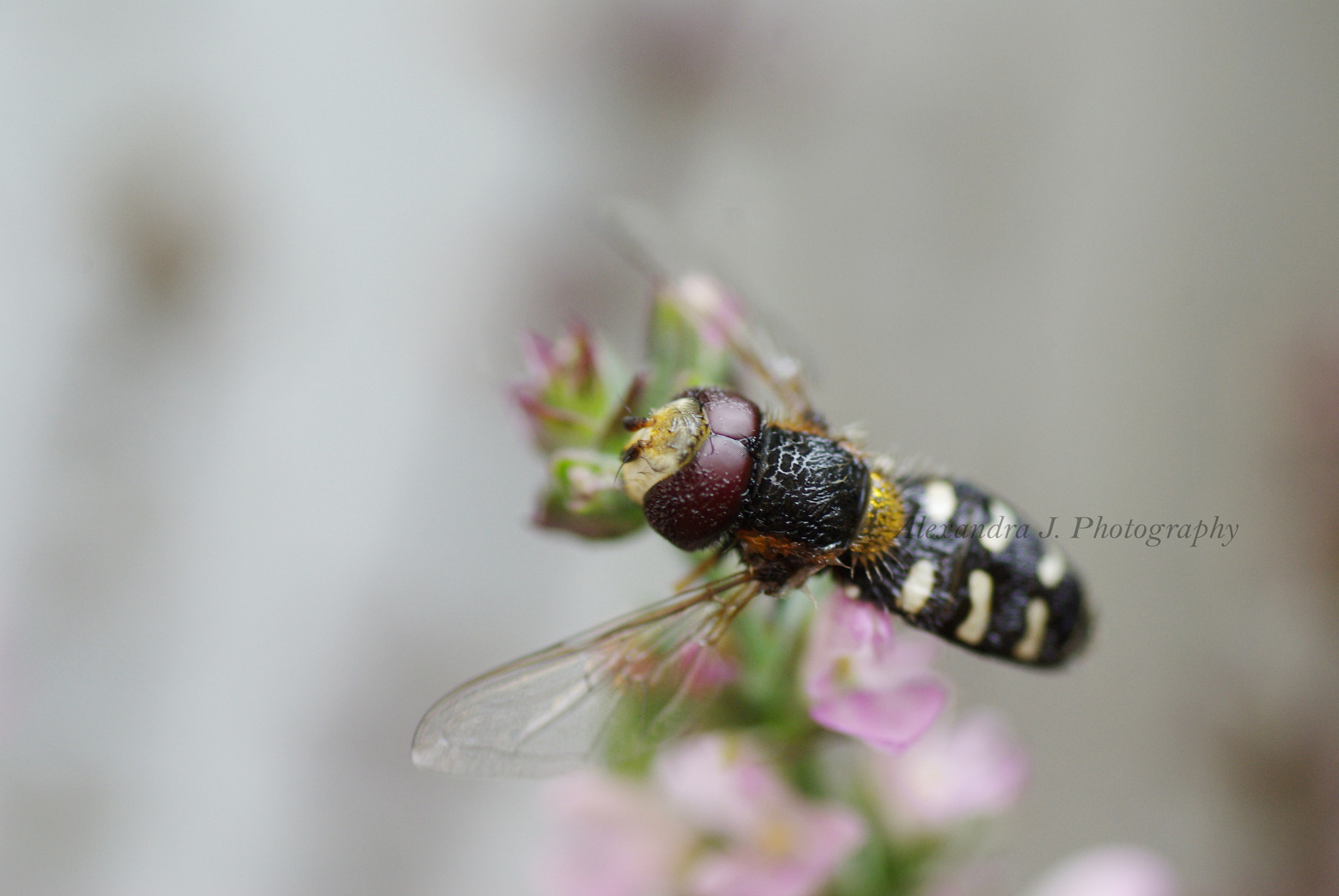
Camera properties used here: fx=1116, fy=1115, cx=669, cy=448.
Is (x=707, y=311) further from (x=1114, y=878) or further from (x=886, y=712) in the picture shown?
(x=1114, y=878)

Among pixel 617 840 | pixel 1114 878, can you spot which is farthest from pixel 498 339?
pixel 1114 878

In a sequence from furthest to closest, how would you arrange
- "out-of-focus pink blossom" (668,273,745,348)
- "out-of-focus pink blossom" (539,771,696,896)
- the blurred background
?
the blurred background < "out-of-focus pink blossom" (539,771,696,896) < "out-of-focus pink blossom" (668,273,745,348)

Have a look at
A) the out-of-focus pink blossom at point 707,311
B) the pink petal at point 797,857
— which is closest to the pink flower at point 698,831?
the pink petal at point 797,857

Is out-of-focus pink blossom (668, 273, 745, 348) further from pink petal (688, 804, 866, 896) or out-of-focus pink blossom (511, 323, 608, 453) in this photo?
pink petal (688, 804, 866, 896)

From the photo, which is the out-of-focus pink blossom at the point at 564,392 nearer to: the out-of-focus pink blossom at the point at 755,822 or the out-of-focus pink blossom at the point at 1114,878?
the out-of-focus pink blossom at the point at 755,822

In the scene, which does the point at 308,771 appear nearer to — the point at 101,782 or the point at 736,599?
the point at 101,782

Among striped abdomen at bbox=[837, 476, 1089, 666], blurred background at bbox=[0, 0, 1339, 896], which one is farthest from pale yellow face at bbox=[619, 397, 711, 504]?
blurred background at bbox=[0, 0, 1339, 896]
